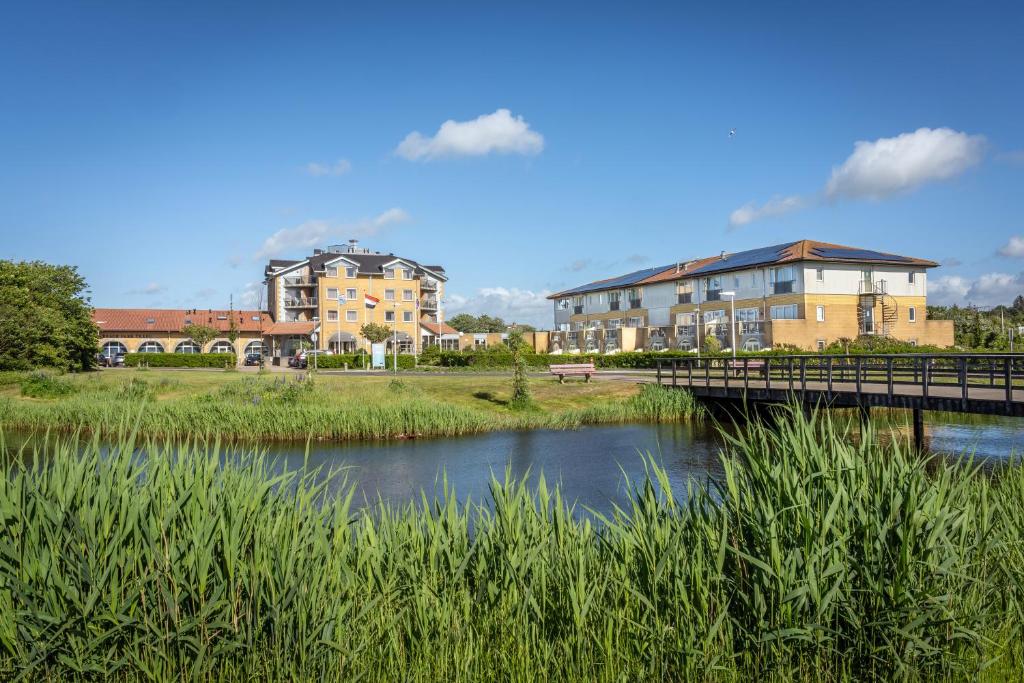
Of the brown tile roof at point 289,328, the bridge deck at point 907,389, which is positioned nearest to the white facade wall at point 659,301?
the brown tile roof at point 289,328

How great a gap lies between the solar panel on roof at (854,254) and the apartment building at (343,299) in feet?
112

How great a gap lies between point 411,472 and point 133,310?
64.0 meters

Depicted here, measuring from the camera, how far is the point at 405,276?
74.1m

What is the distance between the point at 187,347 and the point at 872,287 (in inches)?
2252

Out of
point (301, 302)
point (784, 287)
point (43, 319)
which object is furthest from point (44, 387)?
point (301, 302)

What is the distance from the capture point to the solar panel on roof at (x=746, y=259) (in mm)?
54125

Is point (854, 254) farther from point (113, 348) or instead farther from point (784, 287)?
point (113, 348)

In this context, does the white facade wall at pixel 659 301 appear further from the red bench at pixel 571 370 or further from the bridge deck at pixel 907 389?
the bridge deck at pixel 907 389


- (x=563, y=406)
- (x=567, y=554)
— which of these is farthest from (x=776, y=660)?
(x=563, y=406)

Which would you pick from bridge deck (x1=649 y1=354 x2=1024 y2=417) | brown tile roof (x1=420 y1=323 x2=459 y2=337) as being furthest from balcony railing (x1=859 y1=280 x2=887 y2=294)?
brown tile roof (x1=420 y1=323 x2=459 y2=337)

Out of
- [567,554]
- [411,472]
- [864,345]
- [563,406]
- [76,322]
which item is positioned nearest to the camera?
[567,554]

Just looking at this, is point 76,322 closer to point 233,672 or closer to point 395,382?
point 395,382

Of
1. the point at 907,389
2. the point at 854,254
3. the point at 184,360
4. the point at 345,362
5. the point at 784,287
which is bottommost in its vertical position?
the point at 907,389

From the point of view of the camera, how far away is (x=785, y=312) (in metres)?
51.5
